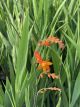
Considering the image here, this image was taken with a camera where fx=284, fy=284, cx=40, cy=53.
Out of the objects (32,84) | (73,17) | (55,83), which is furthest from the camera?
(73,17)

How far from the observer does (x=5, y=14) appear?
121 centimetres

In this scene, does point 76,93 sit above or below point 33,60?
below

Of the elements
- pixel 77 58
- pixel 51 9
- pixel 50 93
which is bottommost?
pixel 50 93

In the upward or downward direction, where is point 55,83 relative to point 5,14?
downward

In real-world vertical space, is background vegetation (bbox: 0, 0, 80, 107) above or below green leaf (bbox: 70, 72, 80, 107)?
above

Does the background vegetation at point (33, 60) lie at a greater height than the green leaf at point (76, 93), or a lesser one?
greater

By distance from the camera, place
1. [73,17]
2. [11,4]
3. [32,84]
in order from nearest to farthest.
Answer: [32,84] → [73,17] → [11,4]

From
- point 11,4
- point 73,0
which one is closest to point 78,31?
point 73,0

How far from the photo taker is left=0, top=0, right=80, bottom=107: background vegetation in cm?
81

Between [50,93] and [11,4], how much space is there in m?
0.61

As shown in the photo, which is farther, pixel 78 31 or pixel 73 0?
pixel 73 0

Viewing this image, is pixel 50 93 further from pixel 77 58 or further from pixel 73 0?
pixel 73 0

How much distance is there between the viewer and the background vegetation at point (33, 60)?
31.7 inches

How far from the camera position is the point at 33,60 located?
91 centimetres
